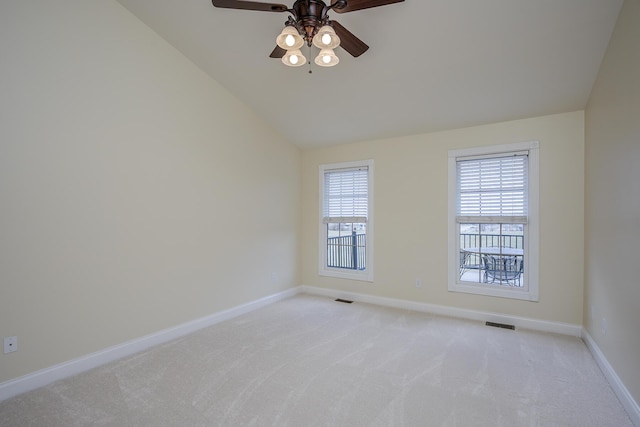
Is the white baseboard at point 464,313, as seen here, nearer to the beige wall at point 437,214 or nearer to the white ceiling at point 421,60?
the beige wall at point 437,214

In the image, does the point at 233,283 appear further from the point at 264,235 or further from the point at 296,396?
the point at 296,396

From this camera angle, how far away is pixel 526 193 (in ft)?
12.1

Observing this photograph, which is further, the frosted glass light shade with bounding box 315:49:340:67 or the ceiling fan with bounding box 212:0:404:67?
the frosted glass light shade with bounding box 315:49:340:67

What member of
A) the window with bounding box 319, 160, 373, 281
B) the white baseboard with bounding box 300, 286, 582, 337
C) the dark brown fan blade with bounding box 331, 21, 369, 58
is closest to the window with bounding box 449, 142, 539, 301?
the white baseboard with bounding box 300, 286, 582, 337

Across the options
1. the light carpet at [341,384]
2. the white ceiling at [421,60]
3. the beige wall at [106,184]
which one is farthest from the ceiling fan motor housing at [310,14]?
the light carpet at [341,384]

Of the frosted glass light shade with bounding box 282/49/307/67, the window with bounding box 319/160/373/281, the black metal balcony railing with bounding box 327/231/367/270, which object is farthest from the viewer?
the black metal balcony railing with bounding box 327/231/367/270

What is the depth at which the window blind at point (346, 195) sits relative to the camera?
4.89 meters

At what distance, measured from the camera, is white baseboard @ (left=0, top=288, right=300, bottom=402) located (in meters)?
2.31

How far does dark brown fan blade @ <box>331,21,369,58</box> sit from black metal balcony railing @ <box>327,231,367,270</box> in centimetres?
307

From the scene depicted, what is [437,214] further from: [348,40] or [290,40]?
[290,40]

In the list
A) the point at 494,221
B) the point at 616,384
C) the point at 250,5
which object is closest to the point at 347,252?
the point at 494,221

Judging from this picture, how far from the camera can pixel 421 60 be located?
120 inches

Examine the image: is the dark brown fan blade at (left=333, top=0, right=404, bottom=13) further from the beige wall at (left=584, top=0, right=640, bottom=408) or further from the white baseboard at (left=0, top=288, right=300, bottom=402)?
the white baseboard at (left=0, top=288, right=300, bottom=402)

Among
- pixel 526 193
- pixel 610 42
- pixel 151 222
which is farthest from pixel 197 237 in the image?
pixel 610 42
